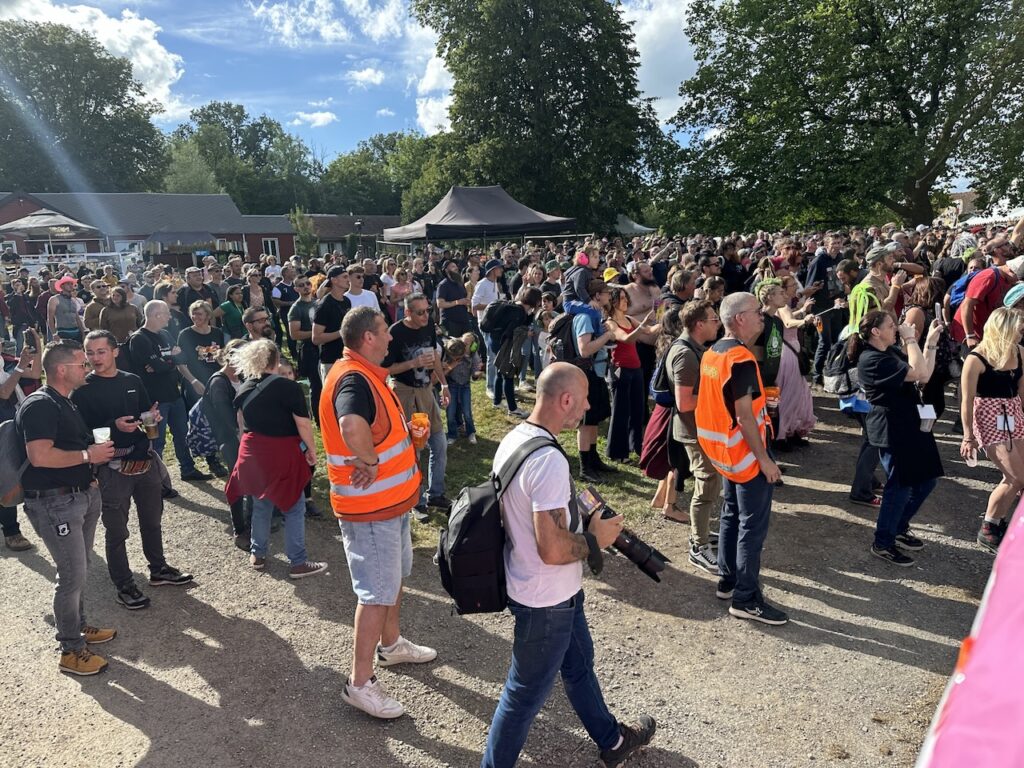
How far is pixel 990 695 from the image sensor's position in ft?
2.71

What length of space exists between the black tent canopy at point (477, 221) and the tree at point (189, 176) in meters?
52.0

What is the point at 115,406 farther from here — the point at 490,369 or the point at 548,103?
the point at 548,103

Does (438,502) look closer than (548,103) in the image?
Yes

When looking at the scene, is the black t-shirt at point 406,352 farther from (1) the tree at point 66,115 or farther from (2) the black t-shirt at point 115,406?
A: (1) the tree at point 66,115

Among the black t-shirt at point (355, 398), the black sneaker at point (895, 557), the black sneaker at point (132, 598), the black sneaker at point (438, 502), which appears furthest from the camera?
the black sneaker at point (438, 502)

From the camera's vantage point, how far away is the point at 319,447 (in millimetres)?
7660

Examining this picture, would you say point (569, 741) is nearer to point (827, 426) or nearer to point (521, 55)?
point (827, 426)

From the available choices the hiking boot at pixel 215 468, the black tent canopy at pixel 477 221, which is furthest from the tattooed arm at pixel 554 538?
the black tent canopy at pixel 477 221

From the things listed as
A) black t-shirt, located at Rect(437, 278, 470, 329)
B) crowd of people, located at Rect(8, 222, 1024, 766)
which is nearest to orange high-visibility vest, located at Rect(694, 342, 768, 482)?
crowd of people, located at Rect(8, 222, 1024, 766)

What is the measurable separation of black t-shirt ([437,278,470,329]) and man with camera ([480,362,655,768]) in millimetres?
6378

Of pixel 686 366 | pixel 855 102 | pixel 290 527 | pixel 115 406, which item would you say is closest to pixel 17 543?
pixel 115 406

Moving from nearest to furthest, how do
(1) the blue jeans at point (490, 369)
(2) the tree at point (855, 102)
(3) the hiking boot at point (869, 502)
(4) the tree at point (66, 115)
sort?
(3) the hiking boot at point (869, 502) → (1) the blue jeans at point (490, 369) → (2) the tree at point (855, 102) → (4) the tree at point (66, 115)

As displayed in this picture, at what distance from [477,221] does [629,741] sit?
13958 millimetres

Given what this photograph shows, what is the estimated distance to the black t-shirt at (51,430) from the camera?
360 cm
